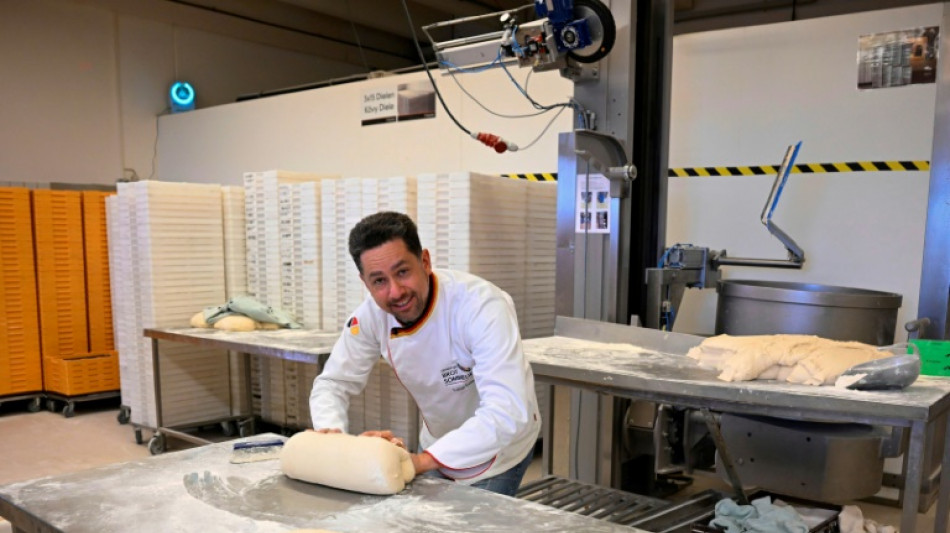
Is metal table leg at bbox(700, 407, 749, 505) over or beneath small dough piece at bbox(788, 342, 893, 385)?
beneath

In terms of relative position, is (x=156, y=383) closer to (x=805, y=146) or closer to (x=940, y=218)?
(x=805, y=146)

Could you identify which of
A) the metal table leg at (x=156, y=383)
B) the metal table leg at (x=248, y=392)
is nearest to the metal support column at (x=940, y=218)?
the metal table leg at (x=248, y=392)

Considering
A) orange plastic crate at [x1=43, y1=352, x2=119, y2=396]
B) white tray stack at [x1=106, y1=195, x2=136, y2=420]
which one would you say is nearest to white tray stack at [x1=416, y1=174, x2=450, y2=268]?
white tray stack at [x1=106, y1=195, x2=136, y2=420]

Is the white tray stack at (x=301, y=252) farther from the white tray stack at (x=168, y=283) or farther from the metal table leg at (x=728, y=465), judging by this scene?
the metal table leg at (x=728, y=465)

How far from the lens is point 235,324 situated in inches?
170

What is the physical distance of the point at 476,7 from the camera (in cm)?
813

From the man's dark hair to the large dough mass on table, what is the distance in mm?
1170

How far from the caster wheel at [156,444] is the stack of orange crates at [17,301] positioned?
1747 millimetres

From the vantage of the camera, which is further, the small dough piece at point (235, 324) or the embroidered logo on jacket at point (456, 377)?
the small dough piece at point (235, 324)

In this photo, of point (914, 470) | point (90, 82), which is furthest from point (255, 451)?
point (90, 82)

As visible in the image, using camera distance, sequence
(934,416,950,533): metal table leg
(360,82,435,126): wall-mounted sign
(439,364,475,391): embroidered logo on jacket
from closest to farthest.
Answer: (439,364,475,391): embroidered logo on jacket
(934,416,950,533): metal table leg
(360,82,435,126): wall-mounted sign

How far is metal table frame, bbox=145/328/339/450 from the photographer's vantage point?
3.63 m

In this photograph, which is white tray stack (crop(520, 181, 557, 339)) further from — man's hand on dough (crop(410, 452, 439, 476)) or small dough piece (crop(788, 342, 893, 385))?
man's hand on dough (crop(410, 452, 439, 476))

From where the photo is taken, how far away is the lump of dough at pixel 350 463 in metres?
1.62
